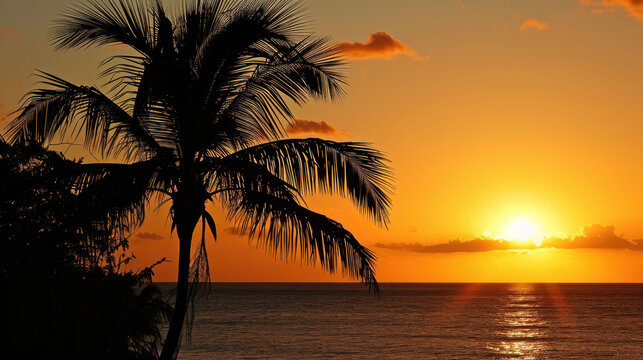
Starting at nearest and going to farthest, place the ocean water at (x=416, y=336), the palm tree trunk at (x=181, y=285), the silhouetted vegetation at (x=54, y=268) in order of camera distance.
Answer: the silhouetted vegetation at (x=54, y=268)
the palm tree trunk at (x=181, y=285)
the ocean water at (x=416, y=336)

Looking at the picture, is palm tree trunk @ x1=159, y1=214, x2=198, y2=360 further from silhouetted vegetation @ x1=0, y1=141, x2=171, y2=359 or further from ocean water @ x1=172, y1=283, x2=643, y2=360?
ocean water @ x1=172, y1=283, x2=643, y2=360

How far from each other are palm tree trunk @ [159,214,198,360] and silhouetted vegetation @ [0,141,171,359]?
2.03ft

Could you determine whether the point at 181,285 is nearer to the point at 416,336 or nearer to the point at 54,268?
the point at 54,268

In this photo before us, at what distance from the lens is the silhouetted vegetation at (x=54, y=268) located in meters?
7.88

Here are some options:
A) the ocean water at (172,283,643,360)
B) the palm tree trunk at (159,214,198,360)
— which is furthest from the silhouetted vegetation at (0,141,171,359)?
the ocean water at (172,283,643,360)

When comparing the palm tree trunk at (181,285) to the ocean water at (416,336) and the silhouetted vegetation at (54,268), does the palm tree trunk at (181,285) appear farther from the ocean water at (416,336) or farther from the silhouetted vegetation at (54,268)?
the ocean water at (416,336)

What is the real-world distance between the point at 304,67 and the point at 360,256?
2.95 metres

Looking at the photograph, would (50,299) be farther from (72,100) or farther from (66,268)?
(72,100)

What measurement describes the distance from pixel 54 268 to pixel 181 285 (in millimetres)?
1728

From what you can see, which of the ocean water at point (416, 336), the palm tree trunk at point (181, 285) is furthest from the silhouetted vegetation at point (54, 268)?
the ocean water at point (416, 336)

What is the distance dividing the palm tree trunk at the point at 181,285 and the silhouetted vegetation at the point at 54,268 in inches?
24.3

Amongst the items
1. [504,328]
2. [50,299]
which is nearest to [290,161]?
[50,299]

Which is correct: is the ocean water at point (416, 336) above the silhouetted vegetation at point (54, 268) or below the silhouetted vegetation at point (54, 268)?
below

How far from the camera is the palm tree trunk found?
9.85m
